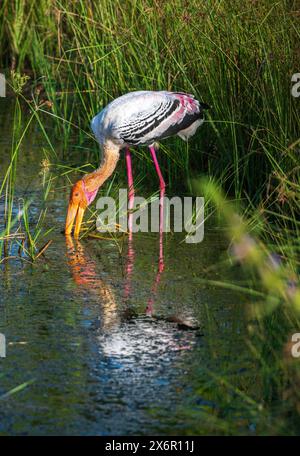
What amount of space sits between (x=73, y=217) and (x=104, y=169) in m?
0.55

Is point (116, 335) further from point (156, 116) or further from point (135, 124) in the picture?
point (156, 116)

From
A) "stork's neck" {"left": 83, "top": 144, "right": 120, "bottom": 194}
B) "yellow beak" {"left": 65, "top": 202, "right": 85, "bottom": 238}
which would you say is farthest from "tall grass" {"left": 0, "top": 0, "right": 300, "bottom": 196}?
"yellow beak" {"left": 65, "top": 202, "right": 85, "bottom": 238}

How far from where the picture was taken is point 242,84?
7.30m

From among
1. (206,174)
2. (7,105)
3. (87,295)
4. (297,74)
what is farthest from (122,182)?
(7,105)

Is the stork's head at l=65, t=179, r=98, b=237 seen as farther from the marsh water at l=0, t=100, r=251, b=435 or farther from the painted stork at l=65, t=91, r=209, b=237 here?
the marsh water at l=0, t=100, r=251, b=435

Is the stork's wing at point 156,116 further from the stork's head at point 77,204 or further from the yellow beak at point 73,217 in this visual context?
the yellow beak at point 73,217

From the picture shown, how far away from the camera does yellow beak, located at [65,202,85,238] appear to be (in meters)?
7.00

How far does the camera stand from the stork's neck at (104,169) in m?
7.38

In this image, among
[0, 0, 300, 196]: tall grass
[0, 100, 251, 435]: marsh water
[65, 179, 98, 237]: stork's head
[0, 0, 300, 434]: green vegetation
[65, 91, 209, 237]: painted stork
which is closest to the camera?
[0, 100, 251, 435]: marsh water

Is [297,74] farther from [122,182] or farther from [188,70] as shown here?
[122,182]

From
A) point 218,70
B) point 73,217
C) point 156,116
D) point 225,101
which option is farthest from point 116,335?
point 218,70

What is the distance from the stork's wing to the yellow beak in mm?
537

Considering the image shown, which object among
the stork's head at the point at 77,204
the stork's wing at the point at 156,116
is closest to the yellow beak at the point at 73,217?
the stork's head at the point at 77,204

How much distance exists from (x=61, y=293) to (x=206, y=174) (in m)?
2.29
